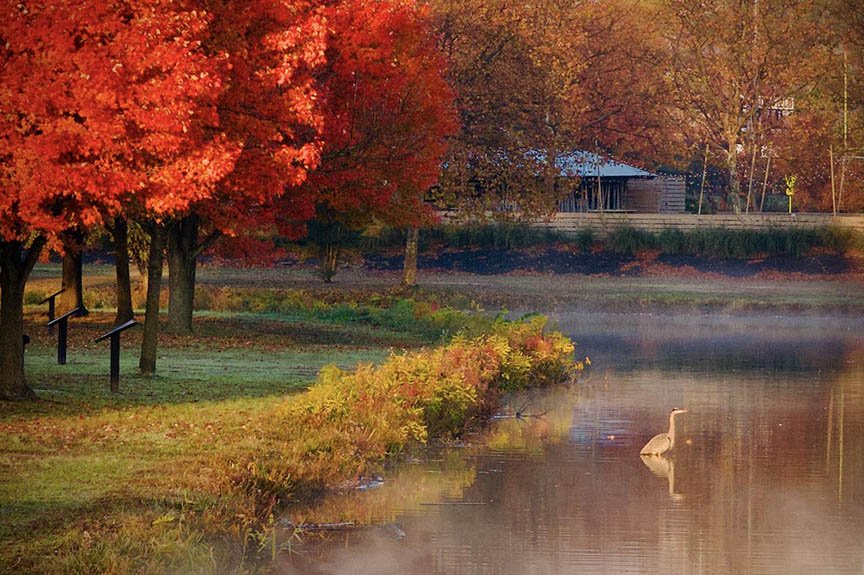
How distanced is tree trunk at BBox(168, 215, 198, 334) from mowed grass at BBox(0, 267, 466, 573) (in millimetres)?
902

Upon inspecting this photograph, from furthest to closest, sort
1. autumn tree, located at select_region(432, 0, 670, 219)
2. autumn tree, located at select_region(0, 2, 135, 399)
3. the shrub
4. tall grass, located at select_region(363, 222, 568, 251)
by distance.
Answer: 1. tall grass, located at select_region(363, 222, 568, 251)
2. autumn tree, located at select_region(432, 0, 670, 219)
3. autumn tree, located at select_region(0, 2, 135, 399)
4. the shrub

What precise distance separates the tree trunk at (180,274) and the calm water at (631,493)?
10.5m

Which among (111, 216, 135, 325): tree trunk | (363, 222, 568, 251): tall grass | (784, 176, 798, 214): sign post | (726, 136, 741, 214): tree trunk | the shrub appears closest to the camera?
the shrub

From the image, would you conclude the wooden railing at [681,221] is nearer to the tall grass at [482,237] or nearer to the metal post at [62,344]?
the tall grass at [482,237]

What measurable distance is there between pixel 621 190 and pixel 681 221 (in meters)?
16.4

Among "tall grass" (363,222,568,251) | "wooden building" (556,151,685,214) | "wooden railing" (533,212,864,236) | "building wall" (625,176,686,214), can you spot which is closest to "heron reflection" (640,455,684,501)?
"wooden railing" (533,212,864,236)

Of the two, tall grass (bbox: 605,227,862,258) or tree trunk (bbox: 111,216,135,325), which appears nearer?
tree trunk (bbox: 111,216,135,325)

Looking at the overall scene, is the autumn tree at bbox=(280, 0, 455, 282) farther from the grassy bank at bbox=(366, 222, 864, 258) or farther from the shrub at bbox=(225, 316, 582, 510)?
the grassy bank at bbox=(366, 222, 864, 258)

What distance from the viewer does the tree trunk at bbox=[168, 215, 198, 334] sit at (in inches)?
1363

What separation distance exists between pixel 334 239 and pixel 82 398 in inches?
1406

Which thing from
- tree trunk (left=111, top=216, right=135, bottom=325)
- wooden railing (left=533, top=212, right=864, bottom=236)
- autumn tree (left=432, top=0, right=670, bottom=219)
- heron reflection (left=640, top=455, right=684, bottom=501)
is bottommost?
heron reflection (left=640, top=455, right=684, bottom=501)

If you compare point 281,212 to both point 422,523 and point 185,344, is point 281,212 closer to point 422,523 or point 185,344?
point 185,344

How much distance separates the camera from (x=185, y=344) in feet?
105

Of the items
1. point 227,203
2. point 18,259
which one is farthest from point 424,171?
point 18,259
